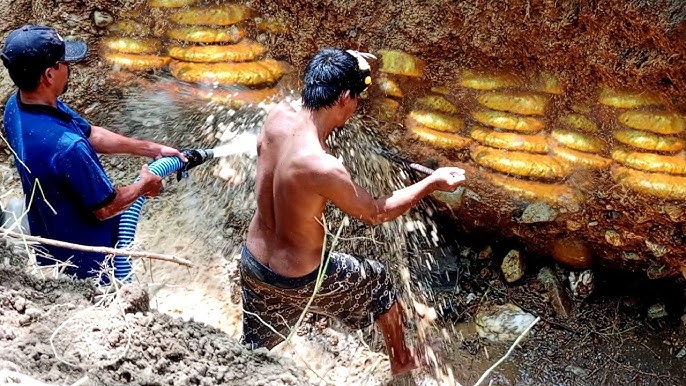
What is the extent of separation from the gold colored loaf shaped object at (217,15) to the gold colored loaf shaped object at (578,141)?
1.78m

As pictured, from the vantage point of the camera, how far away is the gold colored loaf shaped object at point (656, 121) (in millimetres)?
2686

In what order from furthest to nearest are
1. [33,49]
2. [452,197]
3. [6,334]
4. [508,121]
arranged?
[452,197]
[508,121]
[33,49]
[6,334]

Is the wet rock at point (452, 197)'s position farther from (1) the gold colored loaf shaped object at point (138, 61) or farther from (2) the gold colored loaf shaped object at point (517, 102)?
(1) the gold colored loaf shaped object at point (138, 61)

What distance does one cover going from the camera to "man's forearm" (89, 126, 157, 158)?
279 cm

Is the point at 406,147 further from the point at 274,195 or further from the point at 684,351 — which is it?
the point at 684,351

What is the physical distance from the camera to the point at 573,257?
3381 mm

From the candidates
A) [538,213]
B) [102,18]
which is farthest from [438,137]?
[102,18]

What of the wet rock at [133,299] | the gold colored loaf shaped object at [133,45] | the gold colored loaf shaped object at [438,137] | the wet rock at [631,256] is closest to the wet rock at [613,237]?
the wet rock at [631,256]

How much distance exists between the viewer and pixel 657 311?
3.30 metres

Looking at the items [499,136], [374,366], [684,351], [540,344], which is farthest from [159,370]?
[684,351]

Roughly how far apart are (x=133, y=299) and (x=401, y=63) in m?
1.88

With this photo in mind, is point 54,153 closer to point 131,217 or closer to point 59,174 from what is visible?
point 59,174

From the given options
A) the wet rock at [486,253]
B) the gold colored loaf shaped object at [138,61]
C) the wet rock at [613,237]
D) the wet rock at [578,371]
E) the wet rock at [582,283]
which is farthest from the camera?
the gold colored loaf shaped object at [138,61]

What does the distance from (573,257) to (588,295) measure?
22 centimetres
